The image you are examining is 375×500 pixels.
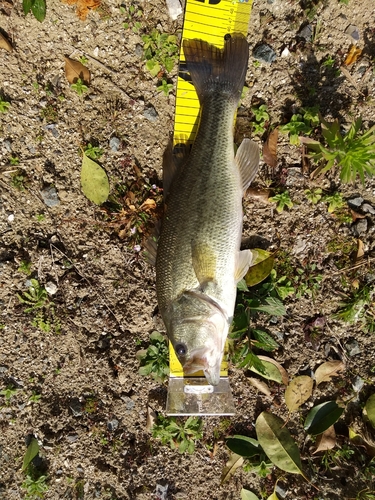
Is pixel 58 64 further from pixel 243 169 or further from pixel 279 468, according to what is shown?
pixel 279 468

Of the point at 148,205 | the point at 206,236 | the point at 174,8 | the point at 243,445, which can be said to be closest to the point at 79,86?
the point at 174,8

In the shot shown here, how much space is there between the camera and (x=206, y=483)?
148 inches

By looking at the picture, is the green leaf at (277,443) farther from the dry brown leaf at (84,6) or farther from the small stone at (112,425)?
the dry brown leaf at (84,6)

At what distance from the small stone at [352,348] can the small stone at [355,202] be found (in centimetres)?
136

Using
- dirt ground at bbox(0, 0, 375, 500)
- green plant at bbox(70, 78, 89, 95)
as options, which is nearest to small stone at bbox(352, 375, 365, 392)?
dirt ground at bbox(0, 0, 375, 500)

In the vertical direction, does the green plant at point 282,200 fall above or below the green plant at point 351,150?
below

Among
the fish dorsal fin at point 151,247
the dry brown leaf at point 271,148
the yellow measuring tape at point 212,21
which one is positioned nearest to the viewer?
the fish dorsal fin at point 151,247

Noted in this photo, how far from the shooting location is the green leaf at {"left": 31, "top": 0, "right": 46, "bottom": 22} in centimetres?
347

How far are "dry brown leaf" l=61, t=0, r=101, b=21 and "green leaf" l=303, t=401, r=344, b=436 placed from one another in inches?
173

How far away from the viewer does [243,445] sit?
373 cm

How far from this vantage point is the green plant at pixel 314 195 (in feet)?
12.5

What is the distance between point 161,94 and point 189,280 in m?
1.89

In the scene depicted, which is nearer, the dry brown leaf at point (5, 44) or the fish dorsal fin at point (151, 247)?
the fish dorsal fin at point (151, 247)

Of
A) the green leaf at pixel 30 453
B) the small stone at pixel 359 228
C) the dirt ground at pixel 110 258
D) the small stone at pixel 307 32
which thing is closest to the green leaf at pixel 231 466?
the dirt ground at pixel 110 258
